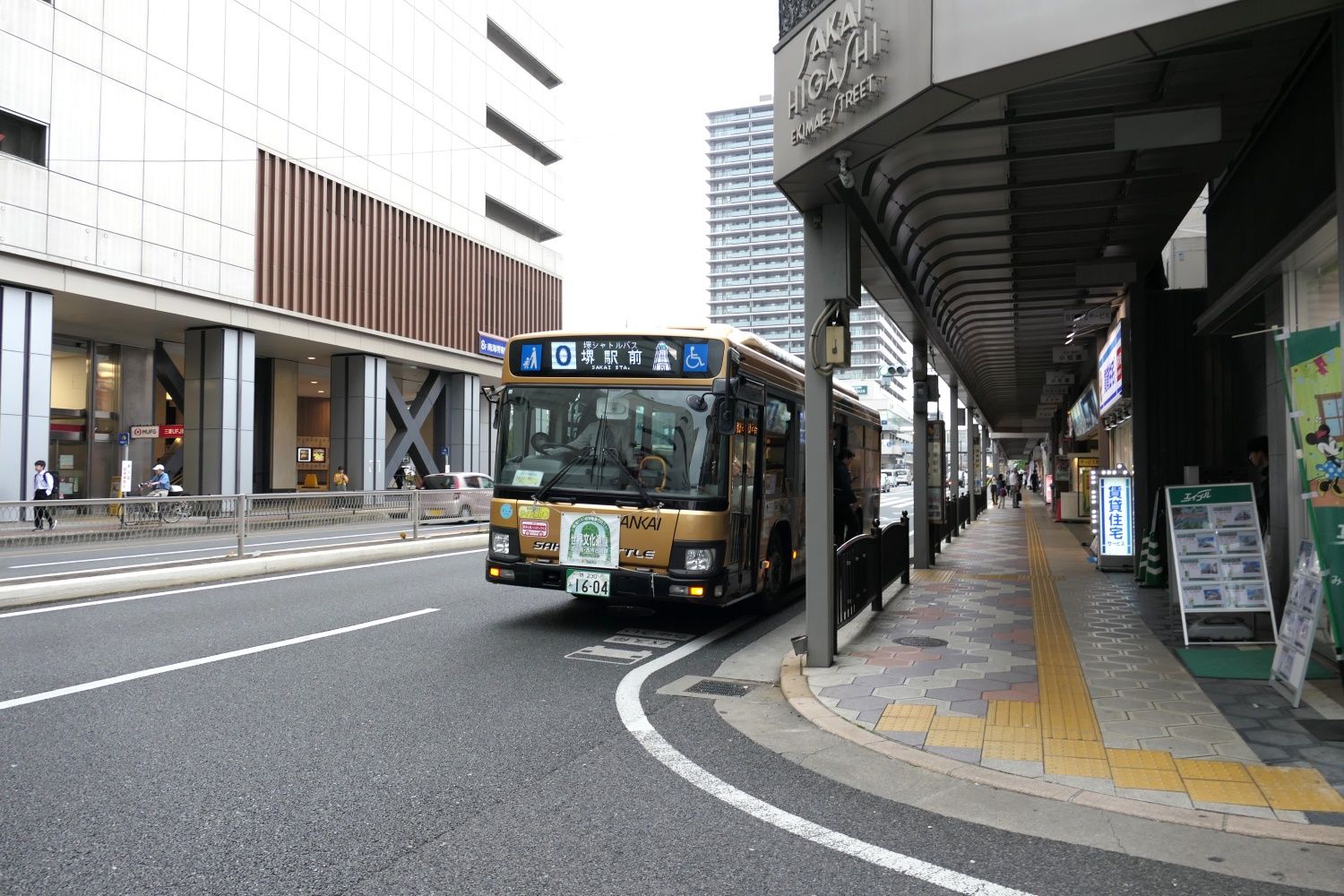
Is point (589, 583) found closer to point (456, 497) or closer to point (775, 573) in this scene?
point (775, 573)

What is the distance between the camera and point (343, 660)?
7109 mm

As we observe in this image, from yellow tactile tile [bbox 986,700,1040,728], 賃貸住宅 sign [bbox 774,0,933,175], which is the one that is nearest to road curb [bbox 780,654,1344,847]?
yellow tactile tile [bbox 986,700,1040,728]

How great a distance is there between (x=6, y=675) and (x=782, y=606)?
758 centimetres

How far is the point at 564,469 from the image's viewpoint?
820 cm

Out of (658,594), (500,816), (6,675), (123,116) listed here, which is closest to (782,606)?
(658,594)

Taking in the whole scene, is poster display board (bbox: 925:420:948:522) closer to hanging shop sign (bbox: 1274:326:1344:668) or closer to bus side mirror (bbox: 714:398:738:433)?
bus side mirror (bbox: 714:398:738:433)

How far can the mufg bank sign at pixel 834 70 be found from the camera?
17.7 ft

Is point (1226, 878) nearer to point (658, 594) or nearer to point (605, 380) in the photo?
point (658, 594)

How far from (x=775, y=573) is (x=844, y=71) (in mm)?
5713

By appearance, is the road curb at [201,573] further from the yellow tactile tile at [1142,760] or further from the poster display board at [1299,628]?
the poster display board at [1299,628]

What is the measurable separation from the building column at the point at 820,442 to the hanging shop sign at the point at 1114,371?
6.75m

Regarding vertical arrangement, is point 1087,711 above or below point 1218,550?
below

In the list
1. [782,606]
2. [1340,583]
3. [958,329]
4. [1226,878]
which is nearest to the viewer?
[1226,878]

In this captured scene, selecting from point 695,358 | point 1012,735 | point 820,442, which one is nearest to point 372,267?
point 695,358
